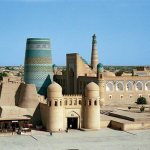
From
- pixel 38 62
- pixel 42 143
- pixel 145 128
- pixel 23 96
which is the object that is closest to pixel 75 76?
pixel 38 62

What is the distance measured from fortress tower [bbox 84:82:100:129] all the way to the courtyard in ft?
2.51

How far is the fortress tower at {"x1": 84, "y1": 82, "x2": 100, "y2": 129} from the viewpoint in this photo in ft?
87.7

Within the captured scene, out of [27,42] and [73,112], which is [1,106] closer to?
[73,112]

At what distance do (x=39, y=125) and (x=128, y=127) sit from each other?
6.07m

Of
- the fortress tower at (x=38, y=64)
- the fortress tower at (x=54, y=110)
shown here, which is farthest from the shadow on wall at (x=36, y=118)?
the fortress tower at (x=38, y=64)

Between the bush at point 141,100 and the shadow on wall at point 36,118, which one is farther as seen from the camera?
the bush at point 141,100

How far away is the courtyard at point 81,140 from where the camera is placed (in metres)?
21.6

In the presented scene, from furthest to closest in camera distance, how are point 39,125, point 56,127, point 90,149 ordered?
point 39,125, point 56,127, point 90,149

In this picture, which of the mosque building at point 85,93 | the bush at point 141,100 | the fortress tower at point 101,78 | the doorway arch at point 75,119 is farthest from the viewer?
the bush at point 141,100

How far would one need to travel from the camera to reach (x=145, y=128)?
89.4ft

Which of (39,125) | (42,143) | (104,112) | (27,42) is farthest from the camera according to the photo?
(27,42)

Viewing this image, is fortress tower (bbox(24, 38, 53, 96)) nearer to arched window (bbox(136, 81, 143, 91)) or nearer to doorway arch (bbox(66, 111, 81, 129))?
doorway arch (bbox(66, 111, 81, 129))

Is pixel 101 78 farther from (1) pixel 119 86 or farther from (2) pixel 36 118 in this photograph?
(2) pixel 36 118

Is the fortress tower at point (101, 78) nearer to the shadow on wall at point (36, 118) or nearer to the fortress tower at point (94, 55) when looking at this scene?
the fortress tower at point (94, 55)
